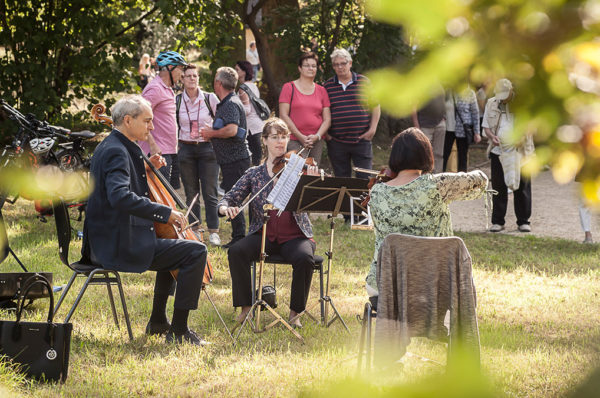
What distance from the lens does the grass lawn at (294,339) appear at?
157 inches

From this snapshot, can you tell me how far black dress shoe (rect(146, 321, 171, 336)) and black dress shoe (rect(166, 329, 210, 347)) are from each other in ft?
0.67

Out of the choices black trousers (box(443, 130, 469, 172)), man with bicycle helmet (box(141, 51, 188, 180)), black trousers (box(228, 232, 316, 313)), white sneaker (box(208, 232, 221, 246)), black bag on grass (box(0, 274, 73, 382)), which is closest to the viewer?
black bag on grass (box(0, 274, 73, 382))

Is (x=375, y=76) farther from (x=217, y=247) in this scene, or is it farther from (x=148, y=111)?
(x=217, y=247)

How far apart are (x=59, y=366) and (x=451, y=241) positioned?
2160 mm

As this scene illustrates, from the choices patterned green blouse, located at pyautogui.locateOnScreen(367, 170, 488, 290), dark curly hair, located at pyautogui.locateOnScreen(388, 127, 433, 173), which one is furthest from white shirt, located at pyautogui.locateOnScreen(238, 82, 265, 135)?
patterned green blouse, located at pyautogui.locateOnScreen(367, 170, 488, 290)

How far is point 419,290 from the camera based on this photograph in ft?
11.9

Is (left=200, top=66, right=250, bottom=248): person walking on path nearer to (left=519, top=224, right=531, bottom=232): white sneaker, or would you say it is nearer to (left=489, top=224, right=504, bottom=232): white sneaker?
(left=489, top=224, right=504, bottom=232): white sneaker

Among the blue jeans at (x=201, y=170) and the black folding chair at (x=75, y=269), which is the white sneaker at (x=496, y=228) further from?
the black folding chair at (x=75, y=269)

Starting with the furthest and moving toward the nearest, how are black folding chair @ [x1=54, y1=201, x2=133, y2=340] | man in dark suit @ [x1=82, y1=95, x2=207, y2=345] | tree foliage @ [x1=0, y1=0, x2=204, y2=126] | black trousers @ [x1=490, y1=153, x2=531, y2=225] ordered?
tree foliage @ [x1=0, y1=0, x2=204, y2=126] < black trousers @ [x1=490, y1=153, x2=531, y2=225] < black folding chair @ [x1=54, y1=201, x2=133, y2=340] < man in dark suit @ [x1=82, y1=95, x2=207, y2=345]

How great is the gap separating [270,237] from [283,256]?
0.66 ft

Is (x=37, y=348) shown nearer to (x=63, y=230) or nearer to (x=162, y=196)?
(x=63, y=230)

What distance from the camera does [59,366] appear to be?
394cm

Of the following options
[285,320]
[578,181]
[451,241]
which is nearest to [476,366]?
[578,181]

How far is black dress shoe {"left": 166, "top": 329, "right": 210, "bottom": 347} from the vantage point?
15.5 ft
